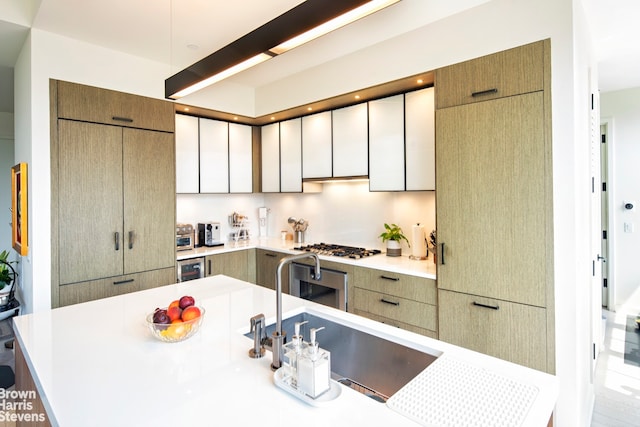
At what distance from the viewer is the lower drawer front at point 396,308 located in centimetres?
250

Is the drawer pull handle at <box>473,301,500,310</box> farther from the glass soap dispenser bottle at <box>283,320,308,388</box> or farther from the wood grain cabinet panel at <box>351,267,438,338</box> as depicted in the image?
the glass soap dispenser bottle at <box>283,320,308,388</box>

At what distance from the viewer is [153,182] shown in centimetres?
314

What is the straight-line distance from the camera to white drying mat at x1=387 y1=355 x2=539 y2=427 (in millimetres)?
907

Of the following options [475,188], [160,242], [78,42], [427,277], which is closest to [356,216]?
[427,277]

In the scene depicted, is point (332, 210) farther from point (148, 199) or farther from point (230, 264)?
point (148, 199)

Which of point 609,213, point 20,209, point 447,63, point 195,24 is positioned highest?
point 195,24

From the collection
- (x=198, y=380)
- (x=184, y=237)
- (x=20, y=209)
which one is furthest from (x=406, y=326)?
(x=20, y=209)

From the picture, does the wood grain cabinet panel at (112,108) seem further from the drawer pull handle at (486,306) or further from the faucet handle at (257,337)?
the drawer pull handle at (486,306)

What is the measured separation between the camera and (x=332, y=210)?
12.7 feet

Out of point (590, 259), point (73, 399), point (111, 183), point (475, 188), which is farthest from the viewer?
point (111, 183)

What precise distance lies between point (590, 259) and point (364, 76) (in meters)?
2.16

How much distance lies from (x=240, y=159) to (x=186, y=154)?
68 cm

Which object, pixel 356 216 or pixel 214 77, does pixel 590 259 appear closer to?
pixel 356 216

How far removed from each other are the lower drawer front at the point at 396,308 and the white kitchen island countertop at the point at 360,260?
0.22m
